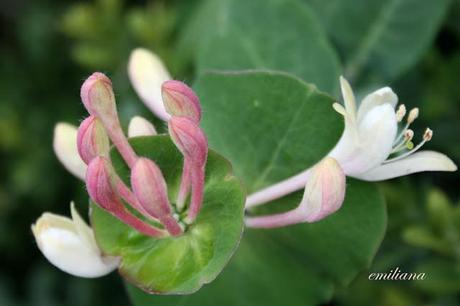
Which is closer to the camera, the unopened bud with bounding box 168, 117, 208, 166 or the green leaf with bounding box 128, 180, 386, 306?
the unopened bud with bounding box 168, 117, 208, 166

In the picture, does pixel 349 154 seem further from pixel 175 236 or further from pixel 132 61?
pixel 132 61

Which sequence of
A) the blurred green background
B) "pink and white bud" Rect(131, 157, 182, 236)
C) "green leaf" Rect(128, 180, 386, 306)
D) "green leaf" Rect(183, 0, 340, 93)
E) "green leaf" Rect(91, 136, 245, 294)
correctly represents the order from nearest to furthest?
"pink and white bud" Rect(131, 157, 182, 236) < "green leaf" Rect(91, 136, 245, 294) < "green leaf" Rect(128, 180, 386, 306) < "green leaf" Rect(183, 0, 340, 93) < the blurred green background

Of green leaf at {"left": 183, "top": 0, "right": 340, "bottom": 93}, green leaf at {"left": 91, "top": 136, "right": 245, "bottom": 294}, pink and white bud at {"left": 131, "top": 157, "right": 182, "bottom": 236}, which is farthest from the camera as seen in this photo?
green leaf at {"left": 183, "top": 0, "right": 340, "bottom": 93}

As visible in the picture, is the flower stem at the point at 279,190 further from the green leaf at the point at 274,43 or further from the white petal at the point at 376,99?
the green leaf at the point at 274,43

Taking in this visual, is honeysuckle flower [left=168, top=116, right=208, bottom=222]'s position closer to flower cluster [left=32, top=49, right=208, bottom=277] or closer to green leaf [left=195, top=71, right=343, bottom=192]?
flower cluster [left=32, top=49, right=208, bottom=277]

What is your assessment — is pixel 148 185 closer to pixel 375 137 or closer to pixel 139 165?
pixel 139 165

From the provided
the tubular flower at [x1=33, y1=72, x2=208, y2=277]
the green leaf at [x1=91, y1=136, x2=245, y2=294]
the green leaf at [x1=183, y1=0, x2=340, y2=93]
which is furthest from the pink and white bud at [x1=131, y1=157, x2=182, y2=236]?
the green leaf at [x1=183, y1=0, x2=340, y2=93]
